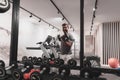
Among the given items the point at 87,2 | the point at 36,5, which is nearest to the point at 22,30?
the point at 36,5

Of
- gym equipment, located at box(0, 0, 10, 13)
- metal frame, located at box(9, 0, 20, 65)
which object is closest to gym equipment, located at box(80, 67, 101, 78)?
metal frame, located at box(9, 0, 20, 65)

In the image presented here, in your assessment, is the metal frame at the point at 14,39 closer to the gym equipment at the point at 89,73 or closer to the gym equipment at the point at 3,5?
the gym equipment at the point at 3,5

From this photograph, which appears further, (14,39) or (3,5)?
(14,39)

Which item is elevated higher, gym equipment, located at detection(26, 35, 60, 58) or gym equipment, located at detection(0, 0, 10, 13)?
gym equipment, located at detection(0, 0, 10, 13)

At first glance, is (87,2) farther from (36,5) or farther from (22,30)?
(22,30)

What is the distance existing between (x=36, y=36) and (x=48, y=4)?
4.05 m

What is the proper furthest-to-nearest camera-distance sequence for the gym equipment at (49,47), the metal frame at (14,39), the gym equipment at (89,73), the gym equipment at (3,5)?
1. the gym equipment at (49,47)
2. the metal frame at (14,39)
3. the gym equipment at (89,73)
4. the gym equipment at (3,5)

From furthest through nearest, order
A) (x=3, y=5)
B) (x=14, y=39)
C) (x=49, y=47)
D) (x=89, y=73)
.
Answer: (x=49, y=47) → (x=14, y=39) → (x=89, y=73) → (x=3, y=5)

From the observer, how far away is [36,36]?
9375 mm

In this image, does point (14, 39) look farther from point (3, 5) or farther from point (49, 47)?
point (49, 47)

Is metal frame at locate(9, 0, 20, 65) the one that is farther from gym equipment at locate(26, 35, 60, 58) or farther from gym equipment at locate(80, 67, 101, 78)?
gym equipment at locate(80, 67, 101, 78)

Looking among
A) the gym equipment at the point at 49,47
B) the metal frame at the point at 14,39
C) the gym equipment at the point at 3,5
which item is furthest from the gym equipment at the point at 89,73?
the gym equipment at the point at 49,47

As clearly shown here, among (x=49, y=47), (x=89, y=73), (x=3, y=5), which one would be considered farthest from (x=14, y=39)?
(x=89, y=73)

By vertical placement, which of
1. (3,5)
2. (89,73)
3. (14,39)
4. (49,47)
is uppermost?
(3,5)
